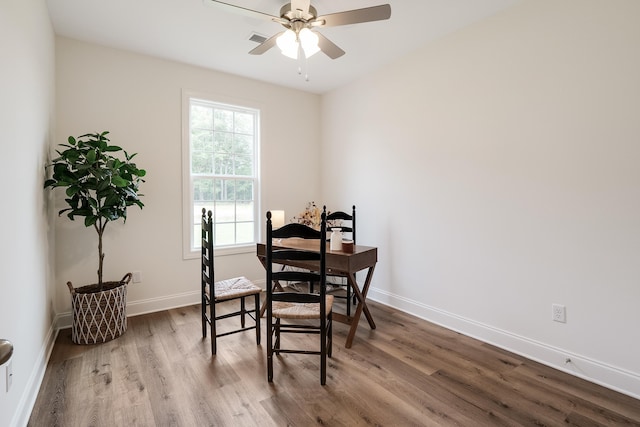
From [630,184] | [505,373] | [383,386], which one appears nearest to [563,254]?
[630,184]

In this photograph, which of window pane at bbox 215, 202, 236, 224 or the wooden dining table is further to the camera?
window pane at bbox 215, 202, 236, 224

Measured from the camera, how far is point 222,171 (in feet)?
12.9

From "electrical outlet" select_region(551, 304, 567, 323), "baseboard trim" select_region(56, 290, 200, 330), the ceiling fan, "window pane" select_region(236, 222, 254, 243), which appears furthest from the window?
"electrical outlet" select_region(551, 304, 567, 323)

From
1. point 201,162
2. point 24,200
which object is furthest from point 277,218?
point 24,200

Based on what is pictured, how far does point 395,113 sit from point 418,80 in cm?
40

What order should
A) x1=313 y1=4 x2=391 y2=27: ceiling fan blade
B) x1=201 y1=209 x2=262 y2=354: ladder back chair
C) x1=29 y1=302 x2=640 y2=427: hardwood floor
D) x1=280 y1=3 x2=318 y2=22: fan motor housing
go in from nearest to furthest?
x1=29 y1=302 x2=640 y2=427: hardwood floor
x1=313 y1=4 x2=391 y2=27: ceiling fan blade
x1=280 y1=3 x2=318 y2=22: fan motor housing
x1=201 y1=209 x2=262 y2=354: ladder back chair

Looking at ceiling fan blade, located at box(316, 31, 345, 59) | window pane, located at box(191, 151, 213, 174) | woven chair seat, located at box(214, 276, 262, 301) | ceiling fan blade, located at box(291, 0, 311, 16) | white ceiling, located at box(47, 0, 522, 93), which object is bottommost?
woven chair seat, located at box(214, 276, 262, 301)

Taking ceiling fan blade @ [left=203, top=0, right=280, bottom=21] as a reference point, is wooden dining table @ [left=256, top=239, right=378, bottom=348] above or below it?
below

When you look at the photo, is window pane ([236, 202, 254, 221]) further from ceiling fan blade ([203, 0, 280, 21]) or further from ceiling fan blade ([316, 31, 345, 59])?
ceiling fan blade ([203, 0, 280, 21])

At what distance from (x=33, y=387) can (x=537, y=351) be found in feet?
11.2

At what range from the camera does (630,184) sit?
6.57ft

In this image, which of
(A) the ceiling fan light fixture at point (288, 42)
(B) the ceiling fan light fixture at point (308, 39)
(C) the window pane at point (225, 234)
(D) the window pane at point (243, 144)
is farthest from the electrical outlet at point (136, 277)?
(B) the ceiling fan light fixture at point (308, 39)

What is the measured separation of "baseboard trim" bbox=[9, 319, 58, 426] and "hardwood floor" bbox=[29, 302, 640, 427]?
48 millimetres

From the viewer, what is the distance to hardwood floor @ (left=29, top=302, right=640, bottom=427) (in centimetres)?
179
